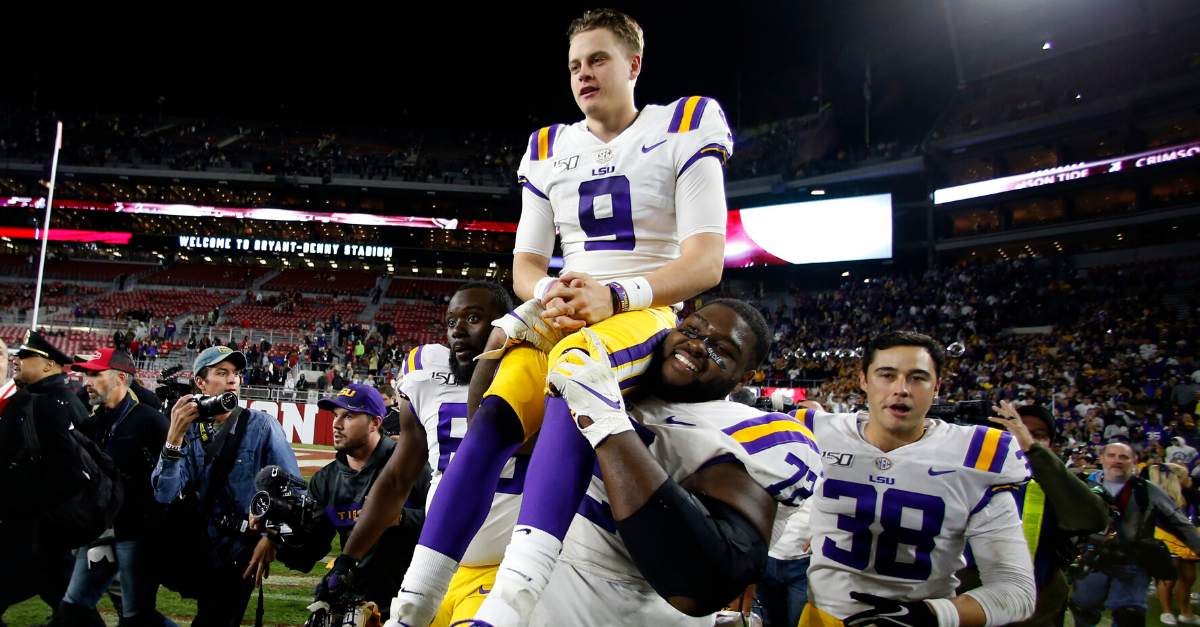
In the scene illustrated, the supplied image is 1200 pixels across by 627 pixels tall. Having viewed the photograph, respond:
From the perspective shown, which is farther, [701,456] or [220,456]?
[220,456]

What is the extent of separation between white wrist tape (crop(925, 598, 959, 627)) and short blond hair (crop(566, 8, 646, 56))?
98.1 inches

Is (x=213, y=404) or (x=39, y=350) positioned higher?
(x=39, y=350)

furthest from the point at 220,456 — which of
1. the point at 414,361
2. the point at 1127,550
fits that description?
the point at 1127,550

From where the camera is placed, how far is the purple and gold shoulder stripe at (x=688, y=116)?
2.57m

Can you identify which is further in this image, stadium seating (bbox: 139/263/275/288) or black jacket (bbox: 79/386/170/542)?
stadium seating (bbox: 139/263/275/288)

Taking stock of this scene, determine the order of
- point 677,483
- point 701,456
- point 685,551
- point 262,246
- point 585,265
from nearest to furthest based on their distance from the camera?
point 685,551
point 677,483
point 701,456
point 585,265
point 262,246

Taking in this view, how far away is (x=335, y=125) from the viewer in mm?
48312

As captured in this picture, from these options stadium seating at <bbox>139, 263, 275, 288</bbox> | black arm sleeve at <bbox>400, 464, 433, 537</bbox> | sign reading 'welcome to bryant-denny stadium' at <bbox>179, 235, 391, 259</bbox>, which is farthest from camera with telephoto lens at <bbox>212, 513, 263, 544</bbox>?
sign reading 'welcome to bryant-denny stadium' at <bbox>179, 235, 391, 259</bbox>

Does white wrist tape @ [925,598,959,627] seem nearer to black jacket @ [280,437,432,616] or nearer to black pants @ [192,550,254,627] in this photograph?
black jacket @ [280,437,432,616]

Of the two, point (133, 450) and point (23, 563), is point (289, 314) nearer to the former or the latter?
point (133, 450)

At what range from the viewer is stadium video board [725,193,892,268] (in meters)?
29.7

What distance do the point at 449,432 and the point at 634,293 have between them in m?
1.32

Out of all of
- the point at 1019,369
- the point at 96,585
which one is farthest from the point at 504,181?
the point at 96,585

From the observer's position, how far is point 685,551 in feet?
5.58
